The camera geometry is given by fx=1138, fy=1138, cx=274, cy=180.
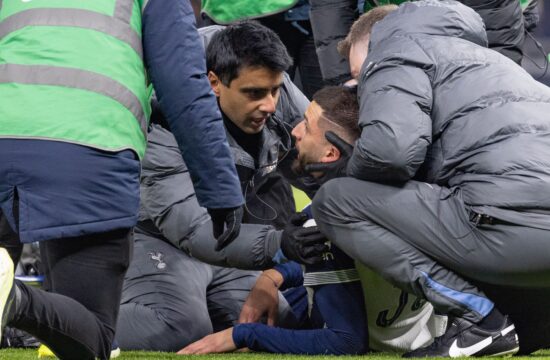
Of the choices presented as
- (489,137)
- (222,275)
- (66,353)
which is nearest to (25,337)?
(222,275)

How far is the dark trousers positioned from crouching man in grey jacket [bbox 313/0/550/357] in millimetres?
901

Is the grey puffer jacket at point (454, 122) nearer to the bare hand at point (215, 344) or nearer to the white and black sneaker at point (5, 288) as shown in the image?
the bare hand at point (215, 344)

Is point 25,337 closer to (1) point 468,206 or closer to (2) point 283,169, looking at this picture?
(2) point 283,169

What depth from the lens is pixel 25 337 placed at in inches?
169

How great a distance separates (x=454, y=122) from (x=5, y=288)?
5.19ft

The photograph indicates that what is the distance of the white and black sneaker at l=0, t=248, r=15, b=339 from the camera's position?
272 cm

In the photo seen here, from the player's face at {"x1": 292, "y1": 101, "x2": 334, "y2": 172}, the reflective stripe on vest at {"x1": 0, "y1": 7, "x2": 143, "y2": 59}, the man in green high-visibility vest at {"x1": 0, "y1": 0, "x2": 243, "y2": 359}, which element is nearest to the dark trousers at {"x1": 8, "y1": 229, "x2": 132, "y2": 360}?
the man in green high-visibility vest at {"x1": 0, "y1": 0, "x2": 243, "y2": 359}

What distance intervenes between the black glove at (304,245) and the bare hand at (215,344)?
364 millimetres

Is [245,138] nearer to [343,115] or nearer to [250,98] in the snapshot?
[250,98]

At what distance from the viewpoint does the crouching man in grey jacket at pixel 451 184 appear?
11.7 ft

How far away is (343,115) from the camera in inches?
161

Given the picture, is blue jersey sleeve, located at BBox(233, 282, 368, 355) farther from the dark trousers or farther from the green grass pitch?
the dark trousers

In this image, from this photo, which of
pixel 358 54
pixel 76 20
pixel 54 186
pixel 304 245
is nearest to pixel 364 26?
pixel 358 54

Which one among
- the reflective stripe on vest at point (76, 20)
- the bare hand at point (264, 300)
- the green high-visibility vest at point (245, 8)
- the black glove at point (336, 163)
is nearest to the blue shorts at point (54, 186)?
the reflective stripe on vest at point (76, 20)
